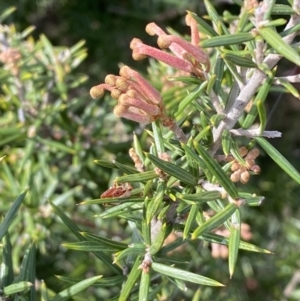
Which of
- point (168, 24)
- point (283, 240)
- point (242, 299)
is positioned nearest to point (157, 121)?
point (242, 299)

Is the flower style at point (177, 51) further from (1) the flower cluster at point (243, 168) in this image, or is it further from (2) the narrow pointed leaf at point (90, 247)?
(2) the narrow pointed leaf at point (90, 247)

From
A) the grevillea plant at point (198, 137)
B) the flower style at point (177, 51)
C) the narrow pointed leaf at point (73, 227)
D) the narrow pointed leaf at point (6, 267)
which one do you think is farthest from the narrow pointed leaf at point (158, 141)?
the narrow pointed leaf at point (6, 267)

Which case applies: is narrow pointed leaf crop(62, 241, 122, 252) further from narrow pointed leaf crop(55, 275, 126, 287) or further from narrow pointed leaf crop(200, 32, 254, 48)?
narrow pointed leaf crop(200, 32, 254, 48)

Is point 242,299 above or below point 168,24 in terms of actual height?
below

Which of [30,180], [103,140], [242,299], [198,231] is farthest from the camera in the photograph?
[242,299]

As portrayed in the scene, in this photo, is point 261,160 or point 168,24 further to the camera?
point 168,24

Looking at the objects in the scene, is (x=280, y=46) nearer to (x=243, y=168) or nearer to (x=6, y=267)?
(x=243, y=168)

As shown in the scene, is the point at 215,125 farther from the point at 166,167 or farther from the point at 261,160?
the point at 261,160
